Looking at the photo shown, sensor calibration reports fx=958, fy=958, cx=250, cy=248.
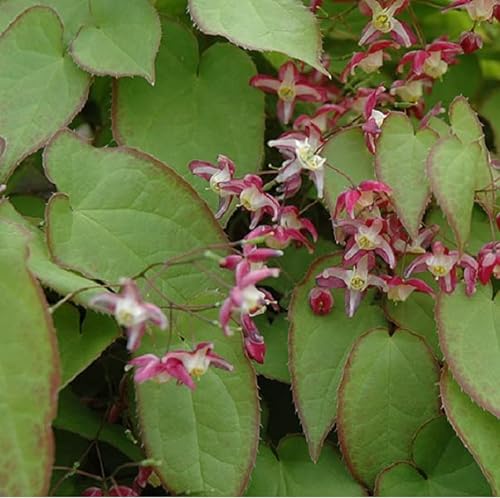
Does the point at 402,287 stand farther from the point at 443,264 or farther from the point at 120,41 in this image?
the point at 120,41

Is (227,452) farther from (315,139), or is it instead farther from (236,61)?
(236,61)

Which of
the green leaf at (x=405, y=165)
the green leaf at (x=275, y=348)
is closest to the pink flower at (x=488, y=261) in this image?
the green leaf at (x=405, y=165)

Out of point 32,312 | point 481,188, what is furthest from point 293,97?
point 32,312

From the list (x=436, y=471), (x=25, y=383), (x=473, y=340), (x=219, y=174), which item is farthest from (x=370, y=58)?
(x=25, y=383)

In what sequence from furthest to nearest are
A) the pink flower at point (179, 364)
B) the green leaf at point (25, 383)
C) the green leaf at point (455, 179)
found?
1. the green leaf at point (455, 179)
2. the pink flower at point (179, 364)
3. the green leaf at point (25, 383)

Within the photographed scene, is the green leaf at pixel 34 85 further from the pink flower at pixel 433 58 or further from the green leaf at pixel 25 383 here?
the pink flower at pixel 433 58

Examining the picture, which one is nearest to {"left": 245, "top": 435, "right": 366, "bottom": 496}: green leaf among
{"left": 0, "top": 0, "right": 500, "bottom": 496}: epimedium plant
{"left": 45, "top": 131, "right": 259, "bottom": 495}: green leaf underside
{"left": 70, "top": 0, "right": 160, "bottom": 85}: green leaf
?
{"left": 0, "top": 0, "right": 500, "bottom": 496}: epimedium plant

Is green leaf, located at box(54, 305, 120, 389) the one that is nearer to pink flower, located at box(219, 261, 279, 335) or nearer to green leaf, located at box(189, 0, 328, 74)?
pink flower, located at box(219, 261, 279, 335)
